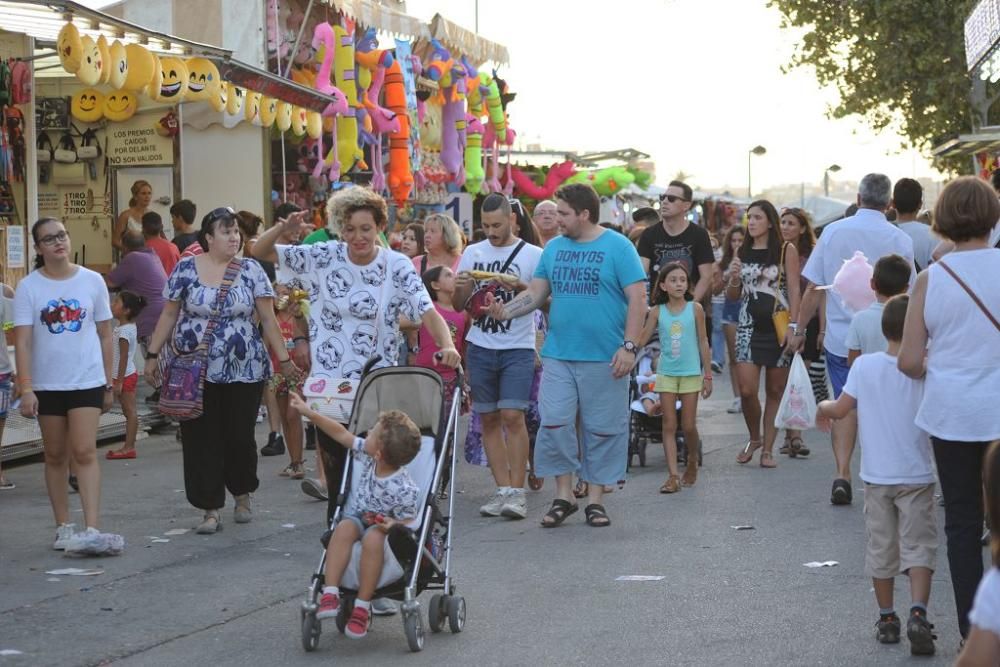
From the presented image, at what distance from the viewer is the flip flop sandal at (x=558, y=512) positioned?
916 cm

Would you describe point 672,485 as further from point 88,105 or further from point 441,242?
point 88,105

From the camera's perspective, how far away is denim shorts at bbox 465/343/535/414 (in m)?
9.69

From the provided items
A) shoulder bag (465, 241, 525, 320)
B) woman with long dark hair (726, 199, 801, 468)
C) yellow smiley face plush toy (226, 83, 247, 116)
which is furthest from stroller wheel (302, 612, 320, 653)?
yellow smiley face plush toy (226, 83, 247, 116)

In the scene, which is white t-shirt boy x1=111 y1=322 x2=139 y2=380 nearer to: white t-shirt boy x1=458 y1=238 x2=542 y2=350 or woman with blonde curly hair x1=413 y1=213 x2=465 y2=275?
woman with blonde curly hair x1=413 y1=213 x2=465 y2=275

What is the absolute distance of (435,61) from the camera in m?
23.1

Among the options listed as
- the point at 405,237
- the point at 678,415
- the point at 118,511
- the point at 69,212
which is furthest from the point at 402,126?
the point at 118,511

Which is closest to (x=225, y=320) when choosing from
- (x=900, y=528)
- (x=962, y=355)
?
(x=900, y=528)

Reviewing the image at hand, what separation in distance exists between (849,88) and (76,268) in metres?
26.0

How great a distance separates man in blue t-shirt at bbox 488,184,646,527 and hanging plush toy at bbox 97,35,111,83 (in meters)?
4.50

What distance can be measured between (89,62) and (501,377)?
4398 mm

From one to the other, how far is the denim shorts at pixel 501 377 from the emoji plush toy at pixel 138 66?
4525mm

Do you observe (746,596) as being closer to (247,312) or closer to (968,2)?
(247,312)

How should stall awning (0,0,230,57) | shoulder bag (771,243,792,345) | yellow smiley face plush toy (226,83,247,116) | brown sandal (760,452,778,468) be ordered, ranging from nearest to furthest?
1. stall awning (0,0,230,57)
2. shoulder bag (771,243,792,345)
3. brown sandal (760,452,778,468)
4. yellow smiley face plush toy (226,83,247,116)

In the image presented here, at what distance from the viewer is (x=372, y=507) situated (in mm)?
6441
